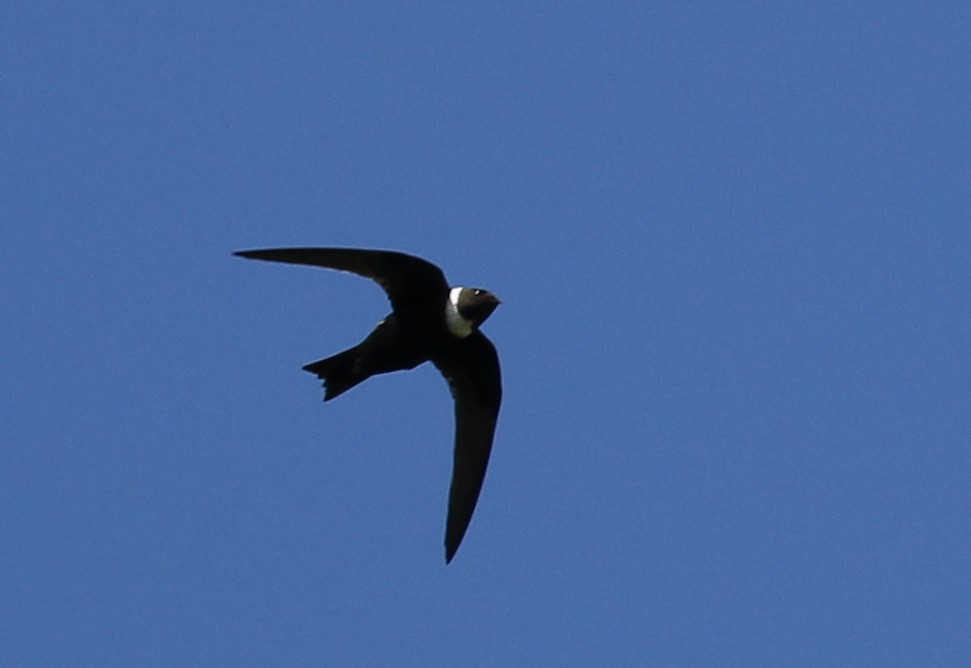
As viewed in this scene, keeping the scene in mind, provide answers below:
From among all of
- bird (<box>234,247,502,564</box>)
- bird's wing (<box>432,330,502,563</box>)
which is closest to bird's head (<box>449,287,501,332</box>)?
bird (<box>234,247,502,564</box>)

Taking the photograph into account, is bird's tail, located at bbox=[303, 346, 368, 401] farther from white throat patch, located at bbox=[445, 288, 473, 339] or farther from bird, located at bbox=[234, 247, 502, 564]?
white throat patch, located at bbox=[445, 288, 473, 339]

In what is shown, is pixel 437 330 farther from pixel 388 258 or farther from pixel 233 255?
pixel 233 255

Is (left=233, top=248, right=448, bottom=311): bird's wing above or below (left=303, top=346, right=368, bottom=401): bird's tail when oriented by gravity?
above

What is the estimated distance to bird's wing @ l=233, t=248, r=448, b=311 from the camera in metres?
10.4

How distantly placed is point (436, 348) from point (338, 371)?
0.61 m

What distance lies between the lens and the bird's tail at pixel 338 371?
11039mm

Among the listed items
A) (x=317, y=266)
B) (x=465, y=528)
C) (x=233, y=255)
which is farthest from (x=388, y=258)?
Answer: (x=465, y=528)

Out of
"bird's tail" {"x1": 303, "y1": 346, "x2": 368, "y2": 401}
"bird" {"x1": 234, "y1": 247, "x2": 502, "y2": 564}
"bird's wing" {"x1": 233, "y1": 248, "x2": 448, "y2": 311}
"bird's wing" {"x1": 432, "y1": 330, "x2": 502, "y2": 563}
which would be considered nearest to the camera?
"bird's wing" {"x1": 233, "y1": 248, "x2": 448, "y2": 311}

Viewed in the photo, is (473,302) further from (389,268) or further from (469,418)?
(469,418)

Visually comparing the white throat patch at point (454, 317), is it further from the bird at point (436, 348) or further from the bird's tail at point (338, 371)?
the bird's tail at point (338, 371)

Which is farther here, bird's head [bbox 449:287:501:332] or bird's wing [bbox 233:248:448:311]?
bird's head [bbox 449:287:501:332]

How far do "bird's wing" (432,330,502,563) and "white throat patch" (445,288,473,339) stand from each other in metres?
0.38

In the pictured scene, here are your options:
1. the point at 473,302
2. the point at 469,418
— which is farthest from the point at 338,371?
the point at 469,418

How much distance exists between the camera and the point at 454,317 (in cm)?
1116
